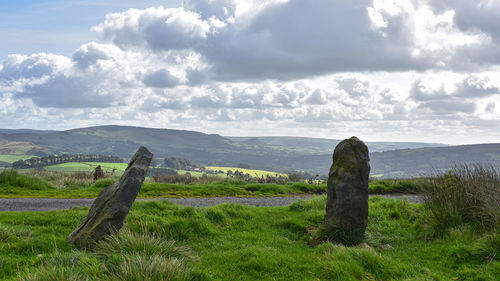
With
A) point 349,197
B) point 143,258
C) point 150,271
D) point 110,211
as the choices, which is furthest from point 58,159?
point 150,271

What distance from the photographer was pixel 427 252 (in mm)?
10672

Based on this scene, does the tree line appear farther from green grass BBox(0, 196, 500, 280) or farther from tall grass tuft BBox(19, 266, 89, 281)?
tall grass tuft BBox(19, 266, 89, 281)

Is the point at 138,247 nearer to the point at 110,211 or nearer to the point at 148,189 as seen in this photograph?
the point at 110,211

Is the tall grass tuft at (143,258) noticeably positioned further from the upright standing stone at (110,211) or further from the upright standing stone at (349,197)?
the upright standing stone at (349,197)

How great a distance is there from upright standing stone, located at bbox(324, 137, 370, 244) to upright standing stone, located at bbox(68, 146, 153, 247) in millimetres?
6137

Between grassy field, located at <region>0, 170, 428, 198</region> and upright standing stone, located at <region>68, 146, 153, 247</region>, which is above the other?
upright standing stone, located at <region>68, 146, 153, 247</region>

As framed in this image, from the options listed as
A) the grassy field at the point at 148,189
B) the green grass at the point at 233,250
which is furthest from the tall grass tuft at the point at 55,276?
the grassy field at the point at 148,189

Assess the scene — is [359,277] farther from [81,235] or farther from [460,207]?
[81,235]

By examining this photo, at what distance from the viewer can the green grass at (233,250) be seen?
7734mm

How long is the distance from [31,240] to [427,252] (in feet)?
36.0

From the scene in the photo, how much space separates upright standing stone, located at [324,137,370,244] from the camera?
11.7 metres

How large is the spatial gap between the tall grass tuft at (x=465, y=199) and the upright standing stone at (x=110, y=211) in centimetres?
985

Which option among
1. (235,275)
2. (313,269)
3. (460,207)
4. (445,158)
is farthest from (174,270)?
(445,158)

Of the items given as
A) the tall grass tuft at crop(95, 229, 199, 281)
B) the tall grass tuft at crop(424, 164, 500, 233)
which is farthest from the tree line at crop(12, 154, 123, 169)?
the tall grass tuft at crop(424, 164, 500, 233)
